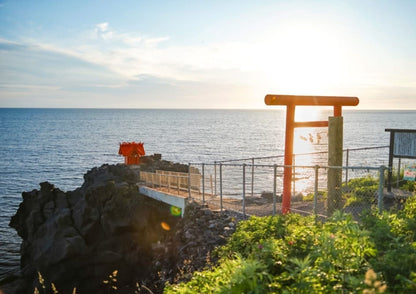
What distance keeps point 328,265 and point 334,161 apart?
7.83 metres

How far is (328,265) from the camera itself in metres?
4.25

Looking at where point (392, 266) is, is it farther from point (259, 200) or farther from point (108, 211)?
point (108, 211)

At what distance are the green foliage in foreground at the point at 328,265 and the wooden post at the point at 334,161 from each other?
4.80 m

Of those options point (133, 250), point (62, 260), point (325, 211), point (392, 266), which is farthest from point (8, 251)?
point (392, 266)

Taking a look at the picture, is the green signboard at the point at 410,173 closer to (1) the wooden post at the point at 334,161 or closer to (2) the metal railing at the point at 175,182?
(1) the wooden post at the point at 334,161

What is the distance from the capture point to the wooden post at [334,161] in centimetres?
1131

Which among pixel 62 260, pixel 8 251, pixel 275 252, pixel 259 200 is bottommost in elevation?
pixel 8 251

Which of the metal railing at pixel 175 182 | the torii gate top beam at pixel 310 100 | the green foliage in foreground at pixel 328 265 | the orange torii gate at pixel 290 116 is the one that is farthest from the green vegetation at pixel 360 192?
the metal railing at pixel 175 182

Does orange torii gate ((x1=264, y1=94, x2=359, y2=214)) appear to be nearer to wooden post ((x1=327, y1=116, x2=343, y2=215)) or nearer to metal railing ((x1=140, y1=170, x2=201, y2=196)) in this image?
wooden post ((x1=327, y1=116, x2=343, y2=215))

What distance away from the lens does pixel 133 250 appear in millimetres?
19625

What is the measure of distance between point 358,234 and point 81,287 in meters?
17.2

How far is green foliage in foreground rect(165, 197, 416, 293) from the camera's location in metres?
3.88

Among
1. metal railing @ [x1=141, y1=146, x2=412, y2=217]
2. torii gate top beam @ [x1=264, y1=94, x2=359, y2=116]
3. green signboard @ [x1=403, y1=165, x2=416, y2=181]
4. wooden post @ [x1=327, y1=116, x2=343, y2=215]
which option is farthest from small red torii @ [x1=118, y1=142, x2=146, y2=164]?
green signboard @ [x1=403, y1=165, x2=416, y2=181]

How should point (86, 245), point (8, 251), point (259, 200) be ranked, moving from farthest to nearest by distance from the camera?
point (8, 251), point (86, 245), point (259, 200)
